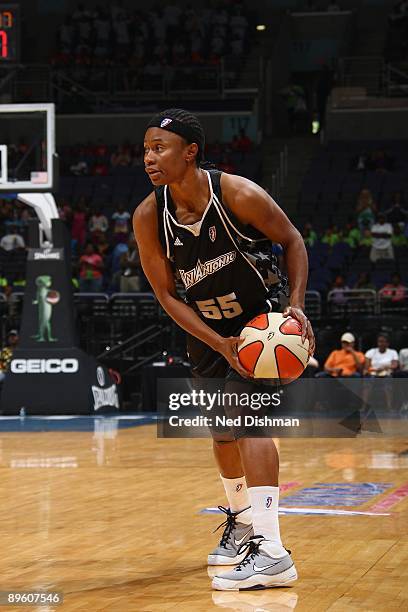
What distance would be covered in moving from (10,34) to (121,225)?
5.95 metres

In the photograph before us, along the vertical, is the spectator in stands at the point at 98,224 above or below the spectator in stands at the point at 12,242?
above

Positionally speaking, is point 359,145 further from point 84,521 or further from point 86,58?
point 84,521

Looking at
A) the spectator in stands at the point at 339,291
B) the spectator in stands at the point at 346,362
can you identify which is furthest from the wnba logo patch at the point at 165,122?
the spectator in stands at the point at 339,291

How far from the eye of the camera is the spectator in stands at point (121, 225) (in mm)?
22688

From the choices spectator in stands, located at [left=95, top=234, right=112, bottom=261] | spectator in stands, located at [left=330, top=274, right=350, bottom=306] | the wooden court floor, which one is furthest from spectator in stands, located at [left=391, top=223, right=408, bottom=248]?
the wooden court floor

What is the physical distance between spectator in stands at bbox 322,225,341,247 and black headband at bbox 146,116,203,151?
17.0m

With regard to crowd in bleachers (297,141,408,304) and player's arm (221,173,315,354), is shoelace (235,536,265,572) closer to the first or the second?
player's arm (221,173,315,354)

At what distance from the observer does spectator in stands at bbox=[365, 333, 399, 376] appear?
639 inches

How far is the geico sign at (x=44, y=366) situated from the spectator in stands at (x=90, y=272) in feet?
13.6

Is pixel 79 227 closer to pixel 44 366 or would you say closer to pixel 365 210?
pixel 365 210

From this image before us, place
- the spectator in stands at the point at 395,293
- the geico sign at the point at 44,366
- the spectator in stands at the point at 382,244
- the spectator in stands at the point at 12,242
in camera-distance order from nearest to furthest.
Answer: the geico sign at the point at 44,366, the spectator in stands at the point at 395,293, the spectator in stands at the point at 382,244, the spectator in stands at the point at 12,242

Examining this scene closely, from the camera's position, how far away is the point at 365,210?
22406 mm

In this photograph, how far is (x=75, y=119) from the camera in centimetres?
2861

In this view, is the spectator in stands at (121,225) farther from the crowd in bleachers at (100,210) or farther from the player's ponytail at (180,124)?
the player's ponytail at (180,124)
